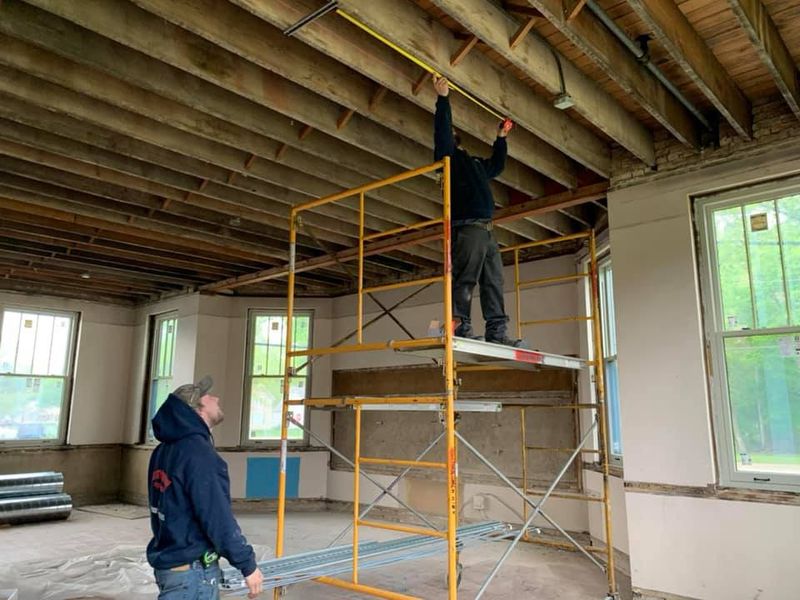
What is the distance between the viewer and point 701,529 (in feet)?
13.4

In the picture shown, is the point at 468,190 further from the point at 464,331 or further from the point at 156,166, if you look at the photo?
the point at 156,166

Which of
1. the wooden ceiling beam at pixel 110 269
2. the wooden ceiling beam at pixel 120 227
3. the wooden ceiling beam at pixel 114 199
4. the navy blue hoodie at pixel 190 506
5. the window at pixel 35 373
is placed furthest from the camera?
the window at pixel 35 373

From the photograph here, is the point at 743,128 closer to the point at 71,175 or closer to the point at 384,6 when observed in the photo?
the point at 384,6

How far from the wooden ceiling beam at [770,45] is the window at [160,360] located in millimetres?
8394

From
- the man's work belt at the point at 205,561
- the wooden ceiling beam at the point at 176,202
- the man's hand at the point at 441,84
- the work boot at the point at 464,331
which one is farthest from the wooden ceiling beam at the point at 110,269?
the man's work belt at the point at 205,561

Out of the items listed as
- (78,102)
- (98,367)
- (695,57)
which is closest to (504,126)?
(695,57)

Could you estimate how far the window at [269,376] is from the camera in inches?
349

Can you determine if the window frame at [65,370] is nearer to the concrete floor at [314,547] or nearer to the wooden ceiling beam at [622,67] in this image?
the concrete floor at [314,547]

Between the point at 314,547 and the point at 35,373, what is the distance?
5.74 metres

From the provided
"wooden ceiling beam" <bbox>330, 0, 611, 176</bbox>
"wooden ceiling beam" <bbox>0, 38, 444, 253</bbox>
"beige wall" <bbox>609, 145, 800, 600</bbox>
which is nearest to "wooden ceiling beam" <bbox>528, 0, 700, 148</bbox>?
"beige wall" <bbox>609, 145, 800, 600</bbox>

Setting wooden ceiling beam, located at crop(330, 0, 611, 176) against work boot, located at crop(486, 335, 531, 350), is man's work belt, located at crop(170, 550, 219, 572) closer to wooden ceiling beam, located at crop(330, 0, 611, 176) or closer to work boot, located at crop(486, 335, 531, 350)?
work boot, located at crop(486, 335, 531, 350)

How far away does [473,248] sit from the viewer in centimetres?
372

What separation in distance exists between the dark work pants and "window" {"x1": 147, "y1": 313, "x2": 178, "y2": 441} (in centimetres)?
678

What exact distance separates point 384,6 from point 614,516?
15.3ft
